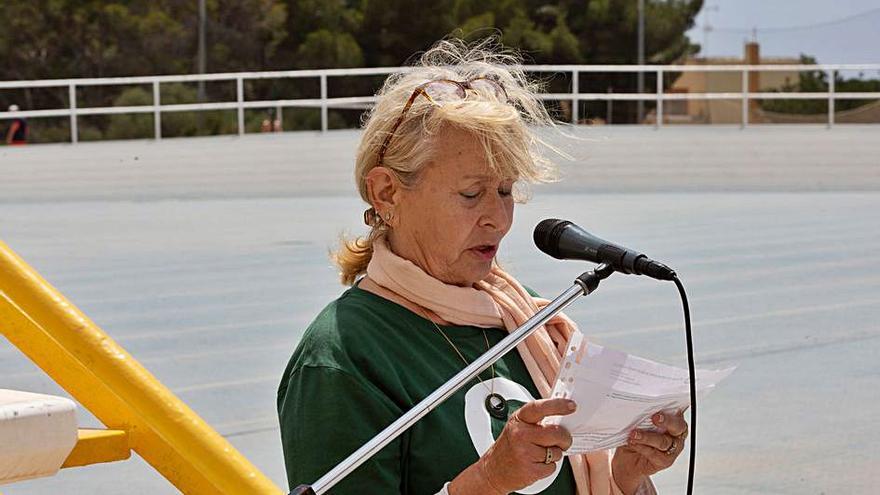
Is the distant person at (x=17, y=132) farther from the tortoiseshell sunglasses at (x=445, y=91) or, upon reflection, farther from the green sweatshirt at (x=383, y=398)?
the green sweatshirt at (x=383, y=398)

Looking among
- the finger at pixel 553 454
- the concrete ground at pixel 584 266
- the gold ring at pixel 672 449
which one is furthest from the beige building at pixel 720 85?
the finger at pixel 553 454

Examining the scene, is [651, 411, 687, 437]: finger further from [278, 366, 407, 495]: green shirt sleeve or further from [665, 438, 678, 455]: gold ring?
[278, 366, 407, 495]: green shirt sleeve

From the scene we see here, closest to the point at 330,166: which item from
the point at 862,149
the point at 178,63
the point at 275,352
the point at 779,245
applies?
the point at 862,149

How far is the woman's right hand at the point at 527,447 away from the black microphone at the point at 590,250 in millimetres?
226

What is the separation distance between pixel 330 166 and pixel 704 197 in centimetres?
448

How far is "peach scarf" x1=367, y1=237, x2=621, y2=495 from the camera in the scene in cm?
282

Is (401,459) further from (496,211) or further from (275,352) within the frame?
(275,352)

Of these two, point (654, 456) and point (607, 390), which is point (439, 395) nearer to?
point (607, 390)

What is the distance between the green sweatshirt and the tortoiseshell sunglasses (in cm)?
29

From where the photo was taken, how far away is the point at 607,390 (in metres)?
2.48

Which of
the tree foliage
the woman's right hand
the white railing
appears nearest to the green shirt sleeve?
the woman's right hand

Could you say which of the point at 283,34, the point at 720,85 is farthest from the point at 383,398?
the point at 720,85

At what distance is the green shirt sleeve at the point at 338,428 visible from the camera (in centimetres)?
259

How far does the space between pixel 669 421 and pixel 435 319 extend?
436mm
